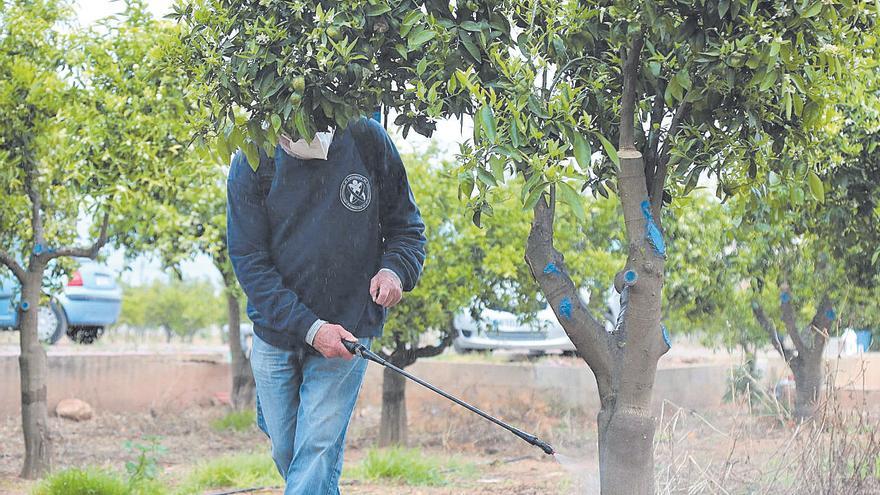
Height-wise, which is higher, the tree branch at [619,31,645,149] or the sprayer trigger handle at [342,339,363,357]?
the tree branch at [619,31,645,149]

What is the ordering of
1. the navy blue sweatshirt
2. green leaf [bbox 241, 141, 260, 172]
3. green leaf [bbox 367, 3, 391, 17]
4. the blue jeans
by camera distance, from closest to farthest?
1. green leaf [bbox 367, 3, 391, 17]
2. green leaf [bbox 241, 141, 260, 172]
3. the blue jeans
4. the navy blue sweatshirt

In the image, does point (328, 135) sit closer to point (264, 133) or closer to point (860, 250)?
point (264, 133)

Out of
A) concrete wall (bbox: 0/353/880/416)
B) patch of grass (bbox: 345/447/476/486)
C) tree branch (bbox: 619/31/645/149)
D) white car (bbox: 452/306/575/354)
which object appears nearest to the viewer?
tree branch (bbox: 619/31/645/149)

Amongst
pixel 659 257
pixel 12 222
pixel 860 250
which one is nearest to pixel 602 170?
pixel 659 257

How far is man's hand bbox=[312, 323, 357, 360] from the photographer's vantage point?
3.11 metres

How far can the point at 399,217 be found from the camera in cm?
354

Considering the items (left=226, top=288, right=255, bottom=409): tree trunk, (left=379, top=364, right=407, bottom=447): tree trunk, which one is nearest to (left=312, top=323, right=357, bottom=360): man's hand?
(left=379, top=364, right=407, bottom=447): tree trunk

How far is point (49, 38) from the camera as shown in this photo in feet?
21.6

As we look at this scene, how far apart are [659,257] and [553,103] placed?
2.22 ft

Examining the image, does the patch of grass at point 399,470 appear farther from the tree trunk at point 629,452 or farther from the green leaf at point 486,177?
the green leaf at point 486,177

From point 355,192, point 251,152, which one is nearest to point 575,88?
point 355,192

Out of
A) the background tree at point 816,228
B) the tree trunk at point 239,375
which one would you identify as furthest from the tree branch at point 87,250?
the background tree at point 816,228

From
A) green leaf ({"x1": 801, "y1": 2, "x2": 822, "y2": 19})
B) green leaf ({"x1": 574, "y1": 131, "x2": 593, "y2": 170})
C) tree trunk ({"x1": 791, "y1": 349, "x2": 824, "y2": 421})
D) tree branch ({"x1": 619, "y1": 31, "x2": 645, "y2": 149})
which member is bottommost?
tree trunk ({"x1": 791, "y1": 349, "x2": 824, "y2": 421})

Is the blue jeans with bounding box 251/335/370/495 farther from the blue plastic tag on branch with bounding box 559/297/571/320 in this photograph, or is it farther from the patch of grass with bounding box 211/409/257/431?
the patch of grass with bounding box 211/409/257/431
